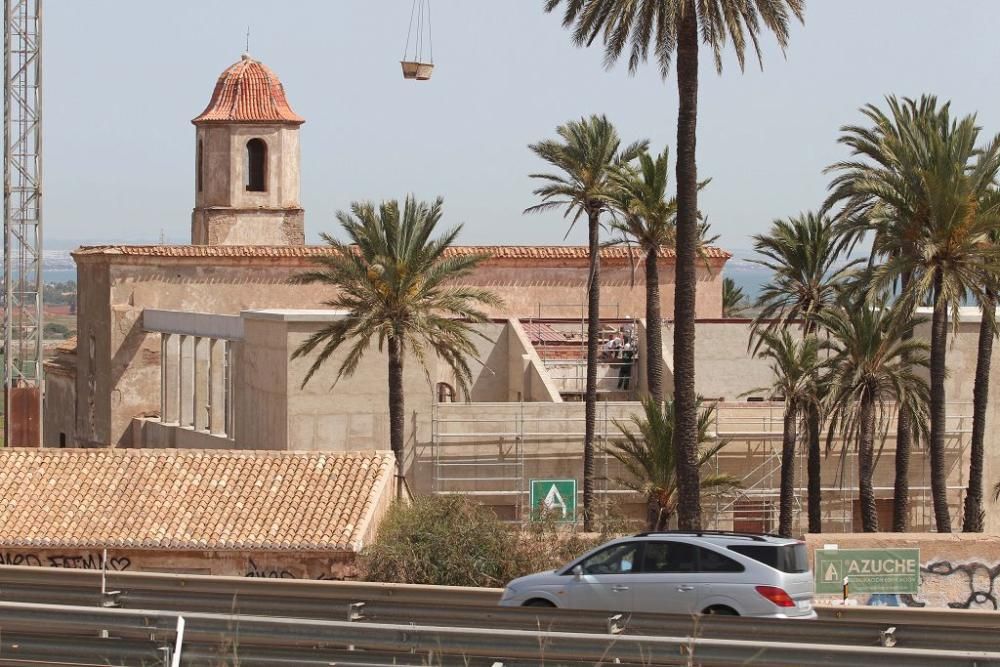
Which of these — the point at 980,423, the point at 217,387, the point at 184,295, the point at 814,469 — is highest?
the point at 184,295

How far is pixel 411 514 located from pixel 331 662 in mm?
15231

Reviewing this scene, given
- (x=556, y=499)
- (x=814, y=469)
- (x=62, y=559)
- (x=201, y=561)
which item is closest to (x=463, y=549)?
(x=201, y=561)

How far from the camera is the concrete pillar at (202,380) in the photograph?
50625 mm

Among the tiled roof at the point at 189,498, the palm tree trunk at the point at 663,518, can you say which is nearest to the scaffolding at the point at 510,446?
the palm tree trunk at the point at 663,518

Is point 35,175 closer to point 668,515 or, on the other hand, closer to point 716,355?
point 716,355

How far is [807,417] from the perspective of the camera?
36.7m

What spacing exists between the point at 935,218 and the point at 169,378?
29.1 meters

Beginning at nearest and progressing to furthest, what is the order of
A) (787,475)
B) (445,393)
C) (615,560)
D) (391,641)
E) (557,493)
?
(391,641), (615,560), (787,475), (557,493), (445,393)

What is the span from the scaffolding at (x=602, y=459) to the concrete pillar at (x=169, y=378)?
13683 millimetres

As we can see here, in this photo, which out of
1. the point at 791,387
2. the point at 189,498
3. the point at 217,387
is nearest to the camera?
A: the point at 189,498

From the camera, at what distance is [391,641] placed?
12.4 meters

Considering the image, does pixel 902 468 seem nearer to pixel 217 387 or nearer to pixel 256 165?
pixel 217 387

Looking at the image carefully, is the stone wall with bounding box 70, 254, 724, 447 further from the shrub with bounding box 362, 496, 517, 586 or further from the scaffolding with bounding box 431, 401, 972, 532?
the shrub with bounding box 362, 496, 517, 586

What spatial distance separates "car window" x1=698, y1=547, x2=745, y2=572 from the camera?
16562 millimetres
